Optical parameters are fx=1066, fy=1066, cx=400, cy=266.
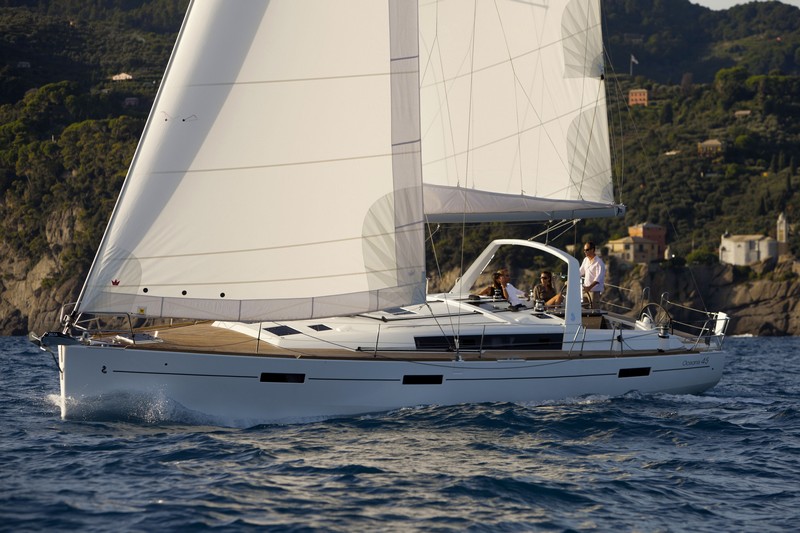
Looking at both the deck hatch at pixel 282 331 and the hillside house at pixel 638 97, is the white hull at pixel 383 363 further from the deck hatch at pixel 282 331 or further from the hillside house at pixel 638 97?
the hillside house at pixel 638 97

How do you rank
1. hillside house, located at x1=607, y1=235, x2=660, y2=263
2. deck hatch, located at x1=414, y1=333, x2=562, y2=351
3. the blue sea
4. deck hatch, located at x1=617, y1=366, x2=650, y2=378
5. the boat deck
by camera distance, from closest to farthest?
the blue sea, the boat deck, deck hatch, located at x1=414, y1=333, x2=562, y2=351, deck hatch, located at x1=617, y1=366, x2=650, y2=378, hillside house, located at x1=607, y1=235, x2=660, y2=263

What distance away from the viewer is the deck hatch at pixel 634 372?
50.5 ft

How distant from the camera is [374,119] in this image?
1335 cm

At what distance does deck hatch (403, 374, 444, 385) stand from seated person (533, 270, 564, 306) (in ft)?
10.3

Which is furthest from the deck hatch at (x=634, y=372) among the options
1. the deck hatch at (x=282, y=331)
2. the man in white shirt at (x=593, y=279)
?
the deck hatch at (x=282, y=331)

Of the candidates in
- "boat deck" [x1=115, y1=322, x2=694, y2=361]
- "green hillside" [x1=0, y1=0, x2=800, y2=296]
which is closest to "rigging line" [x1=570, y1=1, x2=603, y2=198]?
"boat deck" [x1=115, y1=322, x2=694, y2=361]

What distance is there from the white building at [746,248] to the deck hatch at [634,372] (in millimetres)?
73016

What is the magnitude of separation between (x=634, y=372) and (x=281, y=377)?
214 inches

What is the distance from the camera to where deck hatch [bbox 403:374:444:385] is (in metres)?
13.8

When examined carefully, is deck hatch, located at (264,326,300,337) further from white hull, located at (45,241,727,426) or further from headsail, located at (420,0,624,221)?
headsail, located at (420,0,624,221)

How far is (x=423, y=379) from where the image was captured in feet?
45.6

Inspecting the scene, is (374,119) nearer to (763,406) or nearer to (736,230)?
(763,406)

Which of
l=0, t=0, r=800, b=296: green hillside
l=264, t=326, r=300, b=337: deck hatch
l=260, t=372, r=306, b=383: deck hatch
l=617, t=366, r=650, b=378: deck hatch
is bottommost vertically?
l=617, t=366, r=650, b=378: deck hatch

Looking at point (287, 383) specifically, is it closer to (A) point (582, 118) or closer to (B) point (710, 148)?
(A) point (582, 118)
